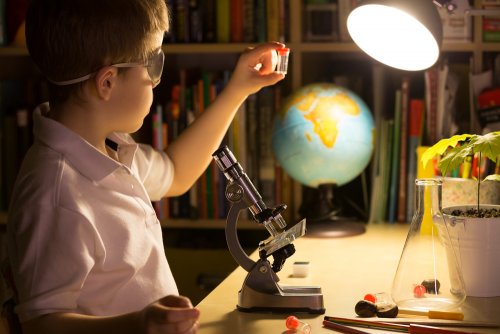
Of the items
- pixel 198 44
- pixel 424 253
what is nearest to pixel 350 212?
pixel 198 44

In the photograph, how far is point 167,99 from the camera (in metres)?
2.56

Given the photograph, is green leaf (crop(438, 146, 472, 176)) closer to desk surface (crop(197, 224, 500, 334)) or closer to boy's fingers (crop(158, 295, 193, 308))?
desk surface (crop(197, 224, 500, 334))

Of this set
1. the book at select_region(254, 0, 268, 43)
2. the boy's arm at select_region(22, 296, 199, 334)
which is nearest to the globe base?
the book at select_region(254, 0, 268, 43)

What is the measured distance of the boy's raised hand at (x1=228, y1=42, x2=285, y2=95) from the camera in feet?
5.58

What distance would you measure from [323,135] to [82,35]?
81cm

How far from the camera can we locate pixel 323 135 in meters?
2.05

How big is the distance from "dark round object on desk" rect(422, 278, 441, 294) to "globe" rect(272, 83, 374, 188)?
0.69 metres

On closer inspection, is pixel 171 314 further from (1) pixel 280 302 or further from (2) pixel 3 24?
(2) pixel 3 24

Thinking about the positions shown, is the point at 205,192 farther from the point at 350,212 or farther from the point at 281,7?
the point at 281,7

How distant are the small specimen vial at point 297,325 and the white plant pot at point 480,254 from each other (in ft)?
1.09

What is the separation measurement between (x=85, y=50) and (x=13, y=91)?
3.95 ft

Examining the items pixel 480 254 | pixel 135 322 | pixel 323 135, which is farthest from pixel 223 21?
pixel 135 322

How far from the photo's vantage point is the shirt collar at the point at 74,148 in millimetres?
1369

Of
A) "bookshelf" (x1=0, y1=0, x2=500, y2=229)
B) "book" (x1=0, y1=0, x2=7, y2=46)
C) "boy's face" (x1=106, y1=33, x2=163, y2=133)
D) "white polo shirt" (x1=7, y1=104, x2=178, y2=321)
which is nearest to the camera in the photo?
"white polo shirt" (x1=7, y1=104, x2=178, y2=321)
